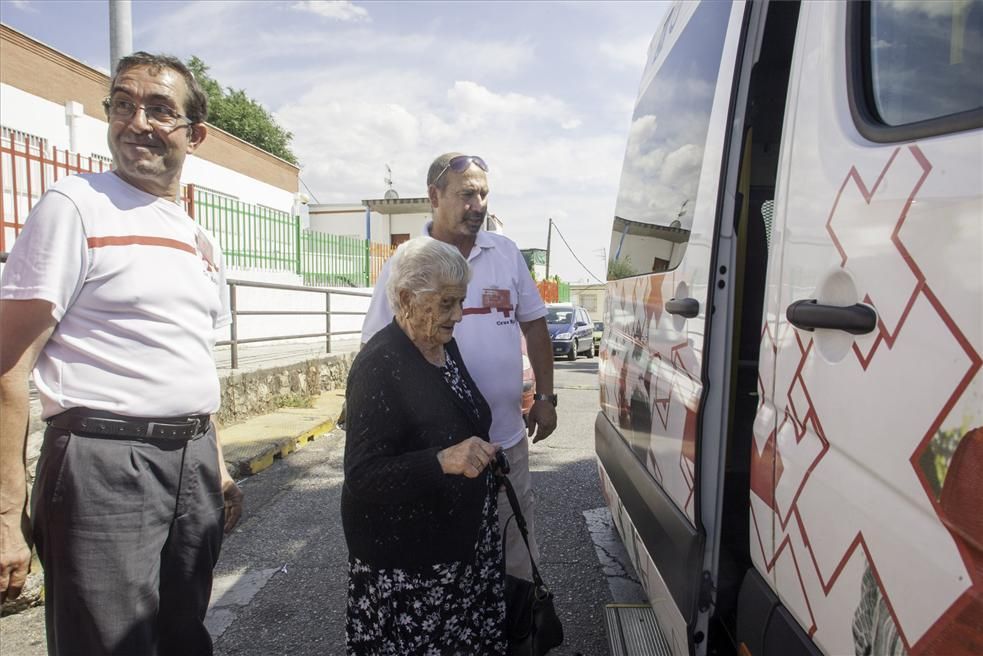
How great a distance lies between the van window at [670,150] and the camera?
1945 mm

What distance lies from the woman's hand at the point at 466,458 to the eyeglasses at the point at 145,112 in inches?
45.9

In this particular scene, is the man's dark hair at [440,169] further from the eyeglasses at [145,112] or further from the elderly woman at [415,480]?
the eyeglasses at [145,112]

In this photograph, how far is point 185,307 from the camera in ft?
5.71

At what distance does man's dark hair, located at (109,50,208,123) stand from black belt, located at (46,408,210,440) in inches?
33.6

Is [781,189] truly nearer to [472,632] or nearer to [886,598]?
[886,598]

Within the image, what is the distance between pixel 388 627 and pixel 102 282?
1.17 m

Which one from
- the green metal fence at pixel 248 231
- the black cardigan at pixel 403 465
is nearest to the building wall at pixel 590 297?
the green metal fence at pixel 248 231

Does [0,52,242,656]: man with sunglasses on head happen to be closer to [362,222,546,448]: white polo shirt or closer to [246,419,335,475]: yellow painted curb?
[362,222,546,448]: white polo shirt

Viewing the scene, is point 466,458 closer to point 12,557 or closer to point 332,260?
point 12,557

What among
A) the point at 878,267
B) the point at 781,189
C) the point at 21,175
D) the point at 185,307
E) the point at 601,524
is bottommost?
the point at 601,524

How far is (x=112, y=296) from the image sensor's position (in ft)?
5.19

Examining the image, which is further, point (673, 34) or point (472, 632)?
point (673, 34)

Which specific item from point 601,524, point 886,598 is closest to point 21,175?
point 601,524

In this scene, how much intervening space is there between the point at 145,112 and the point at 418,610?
153 cm
